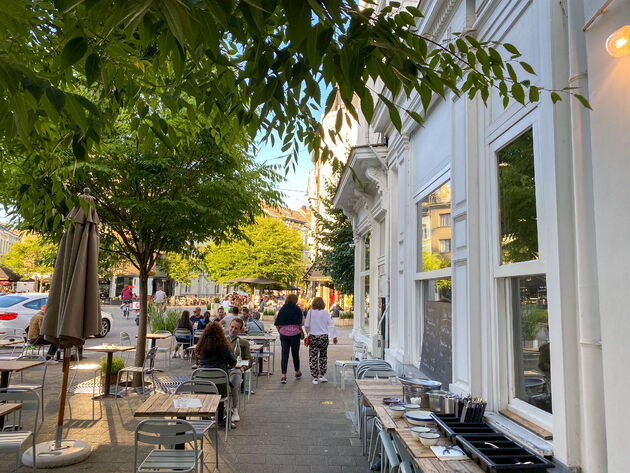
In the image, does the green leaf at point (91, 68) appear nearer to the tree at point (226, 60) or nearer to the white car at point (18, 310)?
the tree at point (226, 60)

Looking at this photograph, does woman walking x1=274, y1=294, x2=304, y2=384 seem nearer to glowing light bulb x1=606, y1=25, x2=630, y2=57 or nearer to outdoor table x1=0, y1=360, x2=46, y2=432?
outdoor table x1=0, y1=360, x2=46, y2=432

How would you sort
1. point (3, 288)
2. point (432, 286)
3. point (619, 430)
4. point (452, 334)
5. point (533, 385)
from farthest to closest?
1. point (3, 288)
2. point (432, 286)
3. point (452, 334)
4. point (533, 385)
5. point (619, 430)

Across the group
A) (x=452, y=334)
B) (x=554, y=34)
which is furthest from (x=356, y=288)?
(x=554, y=34)

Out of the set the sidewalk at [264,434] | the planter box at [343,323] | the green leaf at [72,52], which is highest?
the green leaf at [72,52]

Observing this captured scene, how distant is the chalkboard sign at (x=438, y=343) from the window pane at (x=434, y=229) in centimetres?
57

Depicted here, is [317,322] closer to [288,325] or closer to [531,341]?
[288,325]

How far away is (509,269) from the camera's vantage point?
395cm

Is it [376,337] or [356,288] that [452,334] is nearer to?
[376,337]

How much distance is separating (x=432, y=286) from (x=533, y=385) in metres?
2.86

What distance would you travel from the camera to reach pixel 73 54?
1.67 meters

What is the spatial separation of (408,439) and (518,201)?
2083 millimetres

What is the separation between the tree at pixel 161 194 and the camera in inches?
325

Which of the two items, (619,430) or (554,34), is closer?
(619,430)

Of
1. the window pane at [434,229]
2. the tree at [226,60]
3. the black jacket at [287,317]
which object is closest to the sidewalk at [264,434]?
the black jacket at [287,317]
